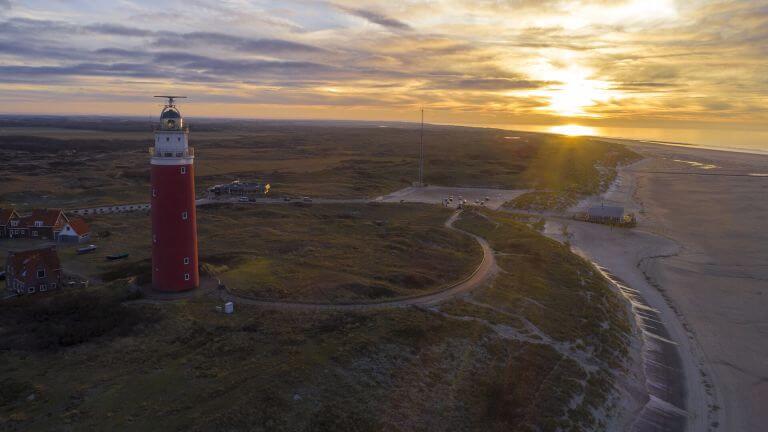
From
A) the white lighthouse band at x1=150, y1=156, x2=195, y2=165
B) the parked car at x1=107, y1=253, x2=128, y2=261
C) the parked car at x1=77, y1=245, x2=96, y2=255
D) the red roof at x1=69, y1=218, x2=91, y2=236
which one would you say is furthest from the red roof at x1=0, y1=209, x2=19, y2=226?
the white lighthouse band at x1=150, y1=156, x2=195, y2=165

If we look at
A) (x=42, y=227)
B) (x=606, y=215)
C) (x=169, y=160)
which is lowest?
(x=42, y=227)

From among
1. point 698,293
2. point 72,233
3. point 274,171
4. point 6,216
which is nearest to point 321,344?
point 698,293

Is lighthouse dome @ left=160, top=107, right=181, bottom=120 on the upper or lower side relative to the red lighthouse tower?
upper

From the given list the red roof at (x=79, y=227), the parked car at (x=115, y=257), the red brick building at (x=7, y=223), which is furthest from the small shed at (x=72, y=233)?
the parked car at (x=115, y=257)

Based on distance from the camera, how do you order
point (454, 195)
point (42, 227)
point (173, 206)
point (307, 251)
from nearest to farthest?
point (173, 206)
point (307, 251)
point (42, 227)
point (454, 195)

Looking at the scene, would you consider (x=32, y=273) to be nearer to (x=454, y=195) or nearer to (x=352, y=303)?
(x=352, y=303)

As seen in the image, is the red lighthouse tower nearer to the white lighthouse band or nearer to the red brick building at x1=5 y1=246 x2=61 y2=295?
the white lighthouse band
